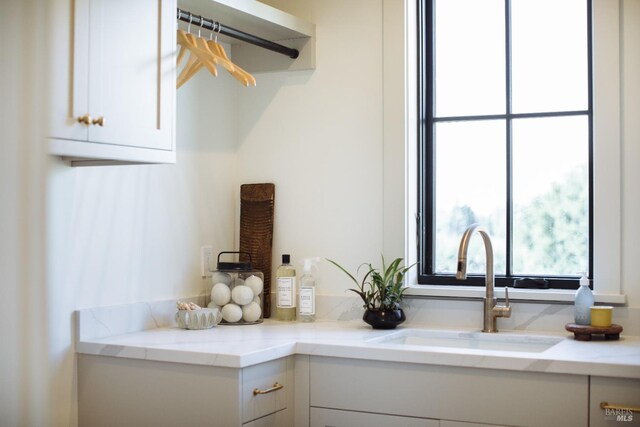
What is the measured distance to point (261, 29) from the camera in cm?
314

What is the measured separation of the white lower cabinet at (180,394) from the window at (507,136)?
3.00ft

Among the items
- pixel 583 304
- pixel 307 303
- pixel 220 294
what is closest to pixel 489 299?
pixel 583 304

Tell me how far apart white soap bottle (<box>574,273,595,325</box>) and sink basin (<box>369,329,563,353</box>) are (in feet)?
0.31

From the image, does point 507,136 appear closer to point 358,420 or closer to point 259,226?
point 259,226

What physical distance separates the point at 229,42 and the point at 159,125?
1059 millimetres

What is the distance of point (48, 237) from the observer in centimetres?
245

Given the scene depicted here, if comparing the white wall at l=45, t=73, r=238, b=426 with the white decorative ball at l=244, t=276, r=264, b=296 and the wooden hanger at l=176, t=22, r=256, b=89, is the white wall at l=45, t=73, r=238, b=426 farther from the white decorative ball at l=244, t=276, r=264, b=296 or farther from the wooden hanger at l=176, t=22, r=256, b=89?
the wooden hanger at l=176, t=22, r=256, b=89

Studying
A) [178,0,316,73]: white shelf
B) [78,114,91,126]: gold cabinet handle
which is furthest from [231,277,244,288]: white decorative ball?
[78,114,91,126]: gold cabinet handle

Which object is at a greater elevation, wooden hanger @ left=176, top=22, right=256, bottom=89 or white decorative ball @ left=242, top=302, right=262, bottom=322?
wooden hanger @ left=176, top=22, right=256, bottom=89

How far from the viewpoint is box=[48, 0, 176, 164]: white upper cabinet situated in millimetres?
2156

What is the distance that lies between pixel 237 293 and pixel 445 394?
963mm

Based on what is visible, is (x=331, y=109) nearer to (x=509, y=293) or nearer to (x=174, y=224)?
(x=174, y=224)

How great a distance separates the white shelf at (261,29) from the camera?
9.27ft

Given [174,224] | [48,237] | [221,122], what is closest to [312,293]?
[174,224]
